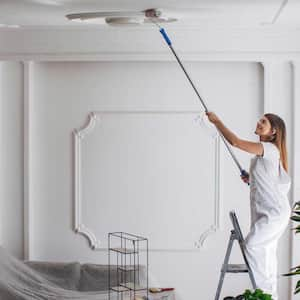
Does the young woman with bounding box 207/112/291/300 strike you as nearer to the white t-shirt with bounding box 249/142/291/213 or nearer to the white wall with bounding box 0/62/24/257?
the white t-shirt with bounding box 249/142/291/213

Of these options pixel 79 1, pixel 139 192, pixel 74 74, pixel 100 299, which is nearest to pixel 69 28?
pixel 74 74

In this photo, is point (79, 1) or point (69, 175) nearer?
point (79, 1)

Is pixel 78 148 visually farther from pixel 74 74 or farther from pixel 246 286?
pixel 246 286

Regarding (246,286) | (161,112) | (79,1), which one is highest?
(79,1)

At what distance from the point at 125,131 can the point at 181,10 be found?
1589mm

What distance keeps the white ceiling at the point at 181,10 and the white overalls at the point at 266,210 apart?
76cm

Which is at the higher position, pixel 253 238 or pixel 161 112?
pixel 161 112

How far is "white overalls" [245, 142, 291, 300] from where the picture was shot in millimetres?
4277

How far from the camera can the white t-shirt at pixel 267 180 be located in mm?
4270

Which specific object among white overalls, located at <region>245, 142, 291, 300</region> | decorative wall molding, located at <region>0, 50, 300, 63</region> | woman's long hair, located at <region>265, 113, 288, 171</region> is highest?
decorative wall molding, located at <region>0, 50, 300, 63</region>

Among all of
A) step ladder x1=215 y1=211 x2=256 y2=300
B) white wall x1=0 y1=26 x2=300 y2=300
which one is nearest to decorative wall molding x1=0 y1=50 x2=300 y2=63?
white wall x1=0 y1=26 x2=300 y2=300

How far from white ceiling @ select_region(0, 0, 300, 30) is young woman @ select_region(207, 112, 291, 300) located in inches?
23.4

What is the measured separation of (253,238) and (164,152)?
55.7 inches

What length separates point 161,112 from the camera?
218 inches
